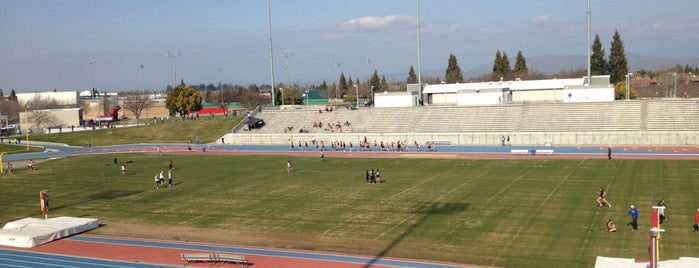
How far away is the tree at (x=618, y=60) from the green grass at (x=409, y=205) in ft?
221

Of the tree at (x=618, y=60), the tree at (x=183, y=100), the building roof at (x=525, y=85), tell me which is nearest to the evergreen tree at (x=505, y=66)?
the tree at (x=618, y=60)

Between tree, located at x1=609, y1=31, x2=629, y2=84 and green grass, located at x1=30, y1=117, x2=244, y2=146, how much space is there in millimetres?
65548

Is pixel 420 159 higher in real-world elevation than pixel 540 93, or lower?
lower

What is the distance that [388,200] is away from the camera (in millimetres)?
32188

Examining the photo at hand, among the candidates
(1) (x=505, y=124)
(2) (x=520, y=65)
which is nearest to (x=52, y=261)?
(1) (x=505, y=124)

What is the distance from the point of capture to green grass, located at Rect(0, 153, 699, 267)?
22.7m

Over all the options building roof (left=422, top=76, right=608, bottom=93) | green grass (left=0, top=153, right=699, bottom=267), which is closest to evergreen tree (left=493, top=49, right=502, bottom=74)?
building roof (left=422, top=76, right=608, bottom=93)

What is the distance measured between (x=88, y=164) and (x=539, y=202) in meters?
43.7

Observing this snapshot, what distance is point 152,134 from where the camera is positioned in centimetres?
8156

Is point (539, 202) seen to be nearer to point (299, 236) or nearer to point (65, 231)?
point (299, 236)

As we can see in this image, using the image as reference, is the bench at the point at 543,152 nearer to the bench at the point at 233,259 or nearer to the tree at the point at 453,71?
the bench at the point at 233,259

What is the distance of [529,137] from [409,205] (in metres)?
30.4

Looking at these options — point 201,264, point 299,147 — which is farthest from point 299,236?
point 299,147

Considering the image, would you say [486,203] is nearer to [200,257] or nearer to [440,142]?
[200,257]
